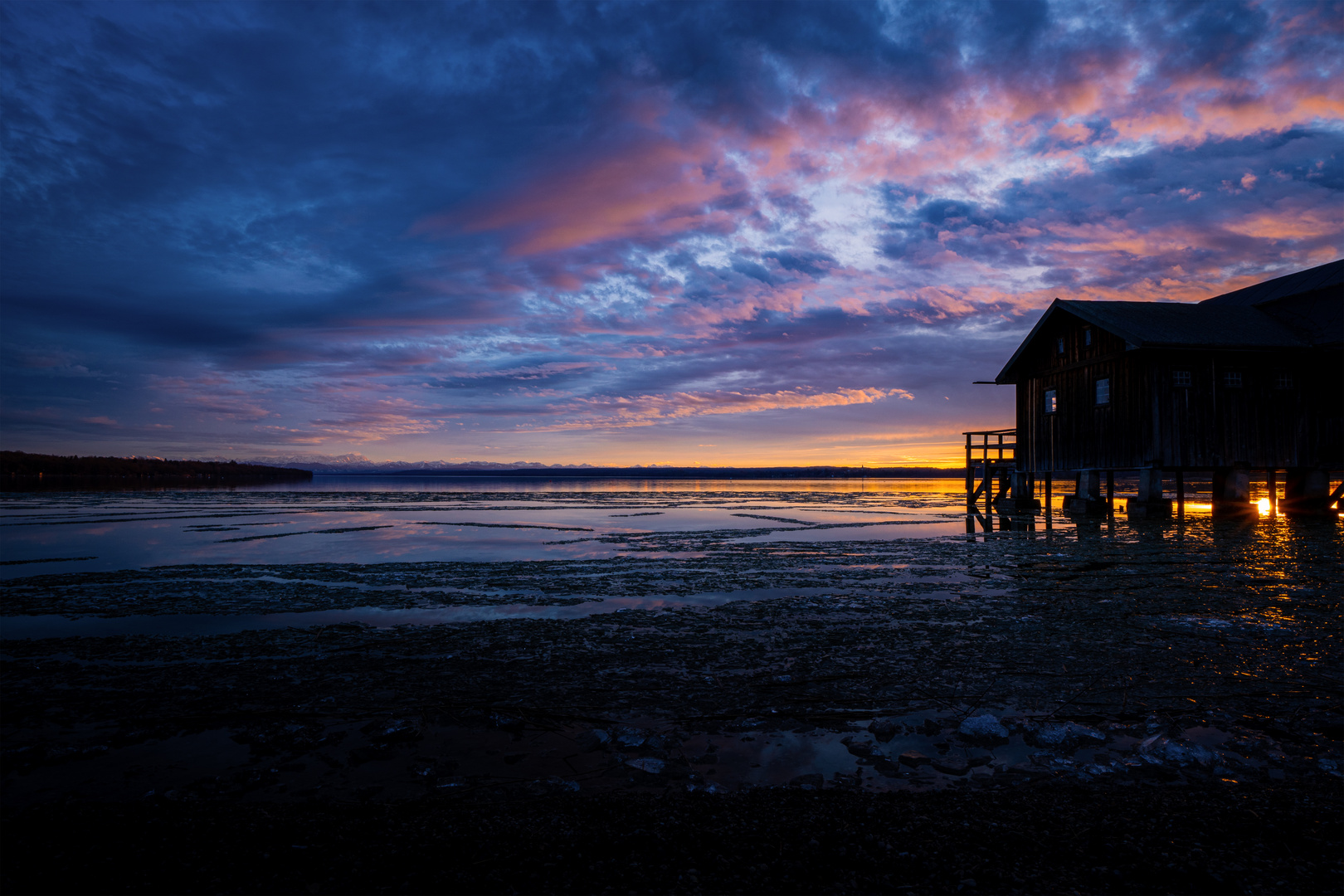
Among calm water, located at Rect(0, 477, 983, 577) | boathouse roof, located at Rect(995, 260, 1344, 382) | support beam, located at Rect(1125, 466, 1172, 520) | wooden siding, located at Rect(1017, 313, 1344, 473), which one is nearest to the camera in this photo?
calm water, located at Rect(0, 477, 983, 577)

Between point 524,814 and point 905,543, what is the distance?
1538 centimetres

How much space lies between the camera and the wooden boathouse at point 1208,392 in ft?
76.7

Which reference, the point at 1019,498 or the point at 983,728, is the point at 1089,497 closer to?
the point at 1019,498

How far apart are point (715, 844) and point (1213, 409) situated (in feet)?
94.9

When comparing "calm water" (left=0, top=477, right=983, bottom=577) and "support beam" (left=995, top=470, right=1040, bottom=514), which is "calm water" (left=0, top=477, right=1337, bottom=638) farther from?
"support beam" (left=995, top=470, right=1040, bottom=514)

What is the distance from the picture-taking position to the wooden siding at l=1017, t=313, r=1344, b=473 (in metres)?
23.4

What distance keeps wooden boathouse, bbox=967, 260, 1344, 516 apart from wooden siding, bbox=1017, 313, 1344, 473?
1.6 inches

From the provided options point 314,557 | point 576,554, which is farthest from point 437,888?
point 314,557

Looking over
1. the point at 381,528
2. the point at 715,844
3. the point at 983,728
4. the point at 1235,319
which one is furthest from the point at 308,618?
the point at 1235,319

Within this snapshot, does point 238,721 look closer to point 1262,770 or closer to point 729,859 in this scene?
point 729,859

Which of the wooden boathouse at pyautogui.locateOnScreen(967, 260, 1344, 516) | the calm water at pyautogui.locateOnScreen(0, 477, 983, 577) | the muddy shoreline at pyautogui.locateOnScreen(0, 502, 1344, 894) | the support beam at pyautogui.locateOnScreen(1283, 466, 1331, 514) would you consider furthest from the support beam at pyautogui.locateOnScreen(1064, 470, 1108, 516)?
the muddy shoreline at pyautogui.locateOnScreen(0, 502, 1344, 894)

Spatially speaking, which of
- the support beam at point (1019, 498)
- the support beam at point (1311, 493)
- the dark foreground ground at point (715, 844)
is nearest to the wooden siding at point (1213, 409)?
the support beam at point (1311, 493)

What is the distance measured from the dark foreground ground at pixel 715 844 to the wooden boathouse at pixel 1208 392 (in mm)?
23825

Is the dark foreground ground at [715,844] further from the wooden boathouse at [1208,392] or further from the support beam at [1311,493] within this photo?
the support beam at [1311,493]
